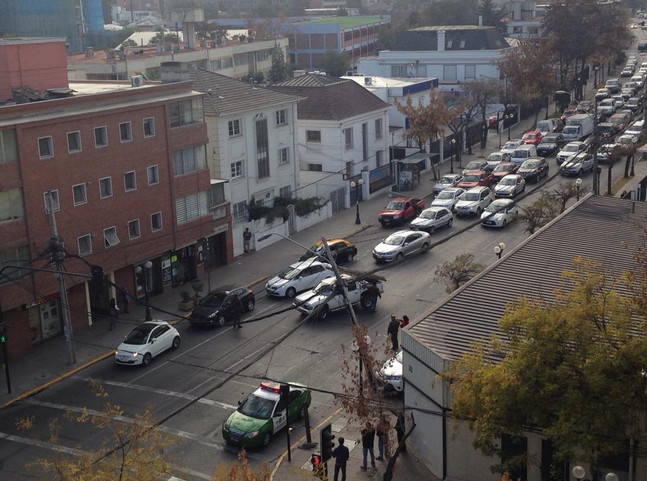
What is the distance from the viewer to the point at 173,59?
88750 mm

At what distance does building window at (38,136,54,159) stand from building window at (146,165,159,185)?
239 inches

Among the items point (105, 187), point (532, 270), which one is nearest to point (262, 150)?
point (105, 187)

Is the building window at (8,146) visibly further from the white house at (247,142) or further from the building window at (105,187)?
the white house at (247,142)

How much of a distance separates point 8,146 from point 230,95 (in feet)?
63.2

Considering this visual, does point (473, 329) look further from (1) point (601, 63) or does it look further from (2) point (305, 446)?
(1) point (601, 63)

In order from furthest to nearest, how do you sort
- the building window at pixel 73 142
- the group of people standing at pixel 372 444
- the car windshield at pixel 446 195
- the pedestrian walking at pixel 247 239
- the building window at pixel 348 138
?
1. the building window at pixel 348 138
2. the car windshield at pixel 446 195
3. the pedestrian walking at pixel 247 239
4. the building window at pixel 73 142
5. the group of people standing at pixel 372 444

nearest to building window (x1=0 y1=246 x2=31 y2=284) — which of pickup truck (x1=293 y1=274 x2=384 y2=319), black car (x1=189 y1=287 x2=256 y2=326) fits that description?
black car (x1=189 y1=287 x2=256 y2=326)

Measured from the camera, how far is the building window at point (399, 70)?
9638 cm

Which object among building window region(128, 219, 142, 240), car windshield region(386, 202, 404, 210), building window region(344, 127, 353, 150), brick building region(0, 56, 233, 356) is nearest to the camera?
brick building region(0, 56, 233, 356)

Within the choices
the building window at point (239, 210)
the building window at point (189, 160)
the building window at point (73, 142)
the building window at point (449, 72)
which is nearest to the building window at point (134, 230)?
the building window at point (189, 160)

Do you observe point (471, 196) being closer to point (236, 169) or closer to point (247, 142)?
point (247, 142)

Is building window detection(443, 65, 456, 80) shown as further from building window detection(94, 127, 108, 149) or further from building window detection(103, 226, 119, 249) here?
building window detection(103, 226, 119, 249)

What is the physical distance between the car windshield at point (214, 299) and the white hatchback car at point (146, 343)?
3.17 metres

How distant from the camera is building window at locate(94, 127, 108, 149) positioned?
40050 mm
